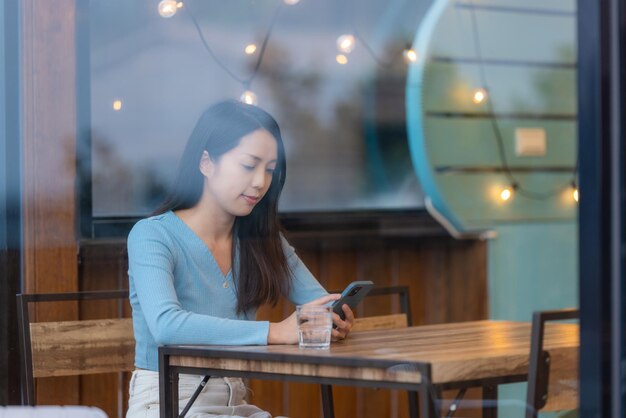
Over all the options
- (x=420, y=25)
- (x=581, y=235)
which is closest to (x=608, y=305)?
(x=581, y=235)

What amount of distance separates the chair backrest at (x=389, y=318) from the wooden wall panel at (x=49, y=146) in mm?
712

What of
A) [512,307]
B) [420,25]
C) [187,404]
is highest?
[420,25]

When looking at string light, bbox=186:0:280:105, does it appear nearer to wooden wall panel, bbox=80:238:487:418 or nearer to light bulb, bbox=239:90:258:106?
light bulb, bbox=239:90:258:106

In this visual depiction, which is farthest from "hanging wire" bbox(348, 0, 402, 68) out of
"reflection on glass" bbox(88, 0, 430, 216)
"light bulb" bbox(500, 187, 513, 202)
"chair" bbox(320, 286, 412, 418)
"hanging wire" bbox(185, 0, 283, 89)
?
"light bulb" bbox(500, 187, 513, 202)

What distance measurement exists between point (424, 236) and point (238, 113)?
4.00 feet

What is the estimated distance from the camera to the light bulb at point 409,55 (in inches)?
137

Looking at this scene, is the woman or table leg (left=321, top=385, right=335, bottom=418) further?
table leg (left=321, top=385, right=335, bottom=418)

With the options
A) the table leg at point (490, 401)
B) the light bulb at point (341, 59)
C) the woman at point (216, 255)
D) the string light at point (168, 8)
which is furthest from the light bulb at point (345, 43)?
the table leg at point (490, 401)

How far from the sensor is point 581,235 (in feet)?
4.77

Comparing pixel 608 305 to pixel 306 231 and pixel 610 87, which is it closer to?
pixel 610 87

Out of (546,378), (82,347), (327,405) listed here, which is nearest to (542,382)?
(546,378)

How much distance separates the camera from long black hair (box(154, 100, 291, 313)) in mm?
2291

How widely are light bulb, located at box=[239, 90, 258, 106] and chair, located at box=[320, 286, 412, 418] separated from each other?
56 centimetres

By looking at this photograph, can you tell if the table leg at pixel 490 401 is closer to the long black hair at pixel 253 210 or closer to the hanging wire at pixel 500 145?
the hanging wire at pixel 500 145
